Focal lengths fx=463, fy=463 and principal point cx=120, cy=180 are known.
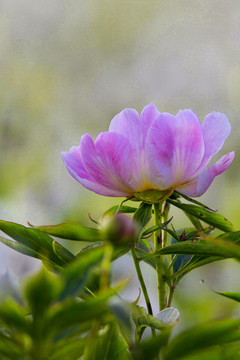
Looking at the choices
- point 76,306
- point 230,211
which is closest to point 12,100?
point 230,211

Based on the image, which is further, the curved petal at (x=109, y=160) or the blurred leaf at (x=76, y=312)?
the curved petal at (x=109, y=160)

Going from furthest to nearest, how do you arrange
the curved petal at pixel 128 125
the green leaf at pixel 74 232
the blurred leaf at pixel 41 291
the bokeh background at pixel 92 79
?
1. the bokeh background at pixel 92 79
2. the curved petal at pixel 128 125
3. the green leaf at pixel 74 232
4. the blurred leaf at pixel 41 291

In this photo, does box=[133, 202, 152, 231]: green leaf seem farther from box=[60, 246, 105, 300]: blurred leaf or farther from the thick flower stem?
box=[60, 246, 105, 300]: blurred leaf

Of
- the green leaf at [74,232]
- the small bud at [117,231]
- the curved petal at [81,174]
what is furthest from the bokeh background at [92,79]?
the small bud at [117,231]

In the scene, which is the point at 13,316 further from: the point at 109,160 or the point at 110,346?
the point at 109,160

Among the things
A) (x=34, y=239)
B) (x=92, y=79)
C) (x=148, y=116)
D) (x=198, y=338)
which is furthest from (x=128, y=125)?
(x=92, y=79)

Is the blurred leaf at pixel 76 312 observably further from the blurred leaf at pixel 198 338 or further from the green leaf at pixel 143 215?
the green leaf at pixel 143 215
